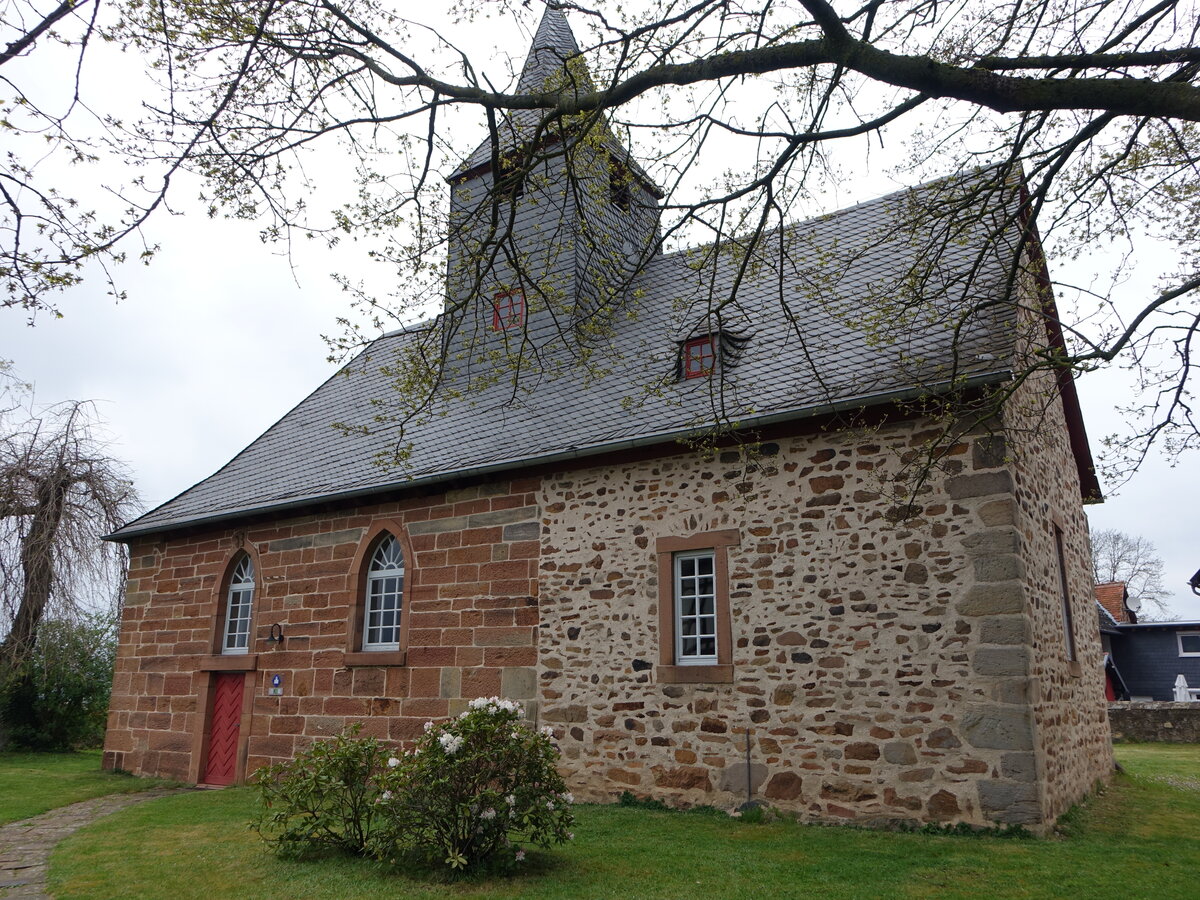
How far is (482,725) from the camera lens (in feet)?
21.4

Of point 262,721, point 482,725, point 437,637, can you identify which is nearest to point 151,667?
point 262,721

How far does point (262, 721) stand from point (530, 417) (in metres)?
5.48

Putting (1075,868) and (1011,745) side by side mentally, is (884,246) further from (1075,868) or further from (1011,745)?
(1075,868)

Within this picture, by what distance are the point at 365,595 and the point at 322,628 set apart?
74 cm

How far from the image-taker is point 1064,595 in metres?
10.2

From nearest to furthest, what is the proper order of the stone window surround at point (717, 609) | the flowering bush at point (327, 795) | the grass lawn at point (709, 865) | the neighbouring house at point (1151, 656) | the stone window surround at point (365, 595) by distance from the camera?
the grass lawn at point (709, 865)
the flowering bush at point (327, 795)
the stone window surround at point (717, 609)
the stone window surround at point (365, 595)
the neighbouring house at point (1151, 656)

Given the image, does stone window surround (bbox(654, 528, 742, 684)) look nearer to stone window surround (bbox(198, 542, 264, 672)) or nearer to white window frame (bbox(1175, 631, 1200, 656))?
stone window surround (bbox(198, 542, 264, 672))

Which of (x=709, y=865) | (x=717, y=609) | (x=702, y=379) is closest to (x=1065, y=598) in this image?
(x=717, y=609)

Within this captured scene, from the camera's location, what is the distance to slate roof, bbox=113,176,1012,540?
8.42m

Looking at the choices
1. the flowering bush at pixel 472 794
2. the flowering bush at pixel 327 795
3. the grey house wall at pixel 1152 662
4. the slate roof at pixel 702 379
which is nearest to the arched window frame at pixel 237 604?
the slate roof at pixel 702 379

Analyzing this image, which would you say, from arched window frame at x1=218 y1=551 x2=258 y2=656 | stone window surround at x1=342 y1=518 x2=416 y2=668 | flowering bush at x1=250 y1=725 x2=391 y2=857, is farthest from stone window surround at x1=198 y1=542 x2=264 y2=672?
flowering bush at x1=250 y1=725 x2=391 y2=857

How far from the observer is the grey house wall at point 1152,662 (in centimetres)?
2795

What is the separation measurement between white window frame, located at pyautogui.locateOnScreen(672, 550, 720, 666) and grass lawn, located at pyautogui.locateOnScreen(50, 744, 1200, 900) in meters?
1.44

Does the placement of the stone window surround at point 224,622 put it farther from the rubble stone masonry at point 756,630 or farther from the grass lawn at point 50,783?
the grass lawn at point 50,783
